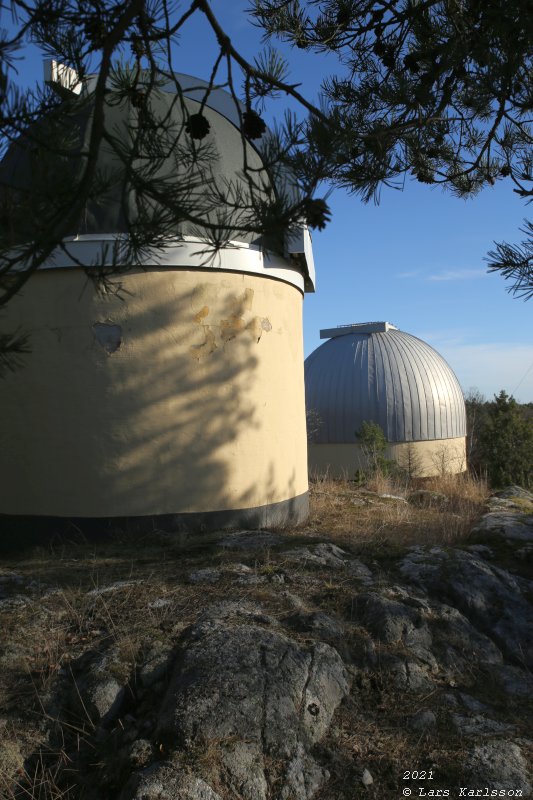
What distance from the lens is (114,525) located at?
6891mm

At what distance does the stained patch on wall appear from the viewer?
6992 millimetres

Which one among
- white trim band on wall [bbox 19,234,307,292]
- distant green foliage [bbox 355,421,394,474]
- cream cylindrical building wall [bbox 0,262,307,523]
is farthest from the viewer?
distant green foliage [bbox 355,421,394,474]

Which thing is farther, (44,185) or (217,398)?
(217,398)

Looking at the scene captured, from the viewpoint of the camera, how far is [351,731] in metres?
3.62

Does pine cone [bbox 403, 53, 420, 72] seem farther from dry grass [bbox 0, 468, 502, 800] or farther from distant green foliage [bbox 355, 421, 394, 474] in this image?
distant green foliage [bbox 355, 421, 394, 474]

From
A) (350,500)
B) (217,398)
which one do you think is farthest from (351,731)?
(350,500)

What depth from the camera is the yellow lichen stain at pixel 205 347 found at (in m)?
7.18

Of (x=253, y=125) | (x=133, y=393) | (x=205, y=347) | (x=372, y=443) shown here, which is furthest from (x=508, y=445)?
(x=253, y=125)

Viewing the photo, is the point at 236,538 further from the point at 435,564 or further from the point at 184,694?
the point at 184,694

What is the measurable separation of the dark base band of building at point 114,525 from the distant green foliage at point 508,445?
11291mm

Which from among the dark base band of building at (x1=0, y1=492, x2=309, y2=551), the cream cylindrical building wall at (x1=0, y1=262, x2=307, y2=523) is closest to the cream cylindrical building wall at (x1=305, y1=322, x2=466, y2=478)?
the dark base band of building at (x1=0, y1=492, x2=309, y2=551)

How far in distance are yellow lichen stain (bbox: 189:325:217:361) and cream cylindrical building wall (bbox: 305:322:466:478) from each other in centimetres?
1198

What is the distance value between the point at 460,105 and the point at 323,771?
16.6 feet

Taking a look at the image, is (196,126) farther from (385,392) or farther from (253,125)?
(385,392)
